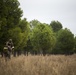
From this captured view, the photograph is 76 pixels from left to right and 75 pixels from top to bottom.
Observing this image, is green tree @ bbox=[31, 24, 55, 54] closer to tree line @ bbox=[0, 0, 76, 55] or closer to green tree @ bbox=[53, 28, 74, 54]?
tree line @ bbox=[0, 0, 76, 55]

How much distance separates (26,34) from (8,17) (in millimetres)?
6560

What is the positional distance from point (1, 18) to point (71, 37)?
4267 cm

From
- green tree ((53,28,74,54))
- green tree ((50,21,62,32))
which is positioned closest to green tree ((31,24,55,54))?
green tree ((53,28,74,54))

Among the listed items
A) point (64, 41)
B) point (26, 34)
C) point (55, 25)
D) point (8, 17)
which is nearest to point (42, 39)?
point (26, 34)

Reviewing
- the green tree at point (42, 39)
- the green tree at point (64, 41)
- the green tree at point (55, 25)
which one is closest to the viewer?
the green tree at point (42, 39)

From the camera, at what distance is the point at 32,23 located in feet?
225

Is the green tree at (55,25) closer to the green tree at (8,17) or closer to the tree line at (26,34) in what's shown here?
the tree line at (26,34)

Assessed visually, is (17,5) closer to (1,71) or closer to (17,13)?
(17,13)

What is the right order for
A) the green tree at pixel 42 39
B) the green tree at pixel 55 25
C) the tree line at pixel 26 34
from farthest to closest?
1. the green tree at pixel 55 25
2. the green tree at pixel 42 39
3. the tree line at pixel 26 34

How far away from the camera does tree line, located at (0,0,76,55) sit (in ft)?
74.2

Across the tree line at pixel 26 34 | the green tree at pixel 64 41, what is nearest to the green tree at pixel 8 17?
the tree line at pixel 26 34

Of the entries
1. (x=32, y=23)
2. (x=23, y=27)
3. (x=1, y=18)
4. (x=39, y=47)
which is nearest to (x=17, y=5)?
(x=23, y=27)

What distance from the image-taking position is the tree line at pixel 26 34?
22.6 meters

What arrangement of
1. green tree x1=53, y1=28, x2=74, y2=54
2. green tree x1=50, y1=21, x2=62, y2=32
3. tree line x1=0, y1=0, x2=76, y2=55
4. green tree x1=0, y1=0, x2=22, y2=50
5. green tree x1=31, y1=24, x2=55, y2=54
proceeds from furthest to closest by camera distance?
green tree x1=50, y1=21, x2=62, y2=32 < green tree x1=53, y1=28, x2=74, y2=54 < green tree x1=31, y1=24, x2=55, y2=54 < tree line x1=0, y1=0, x2=76, y2=55 < green tree x1=0, y1=0, x2=22, y2=50
